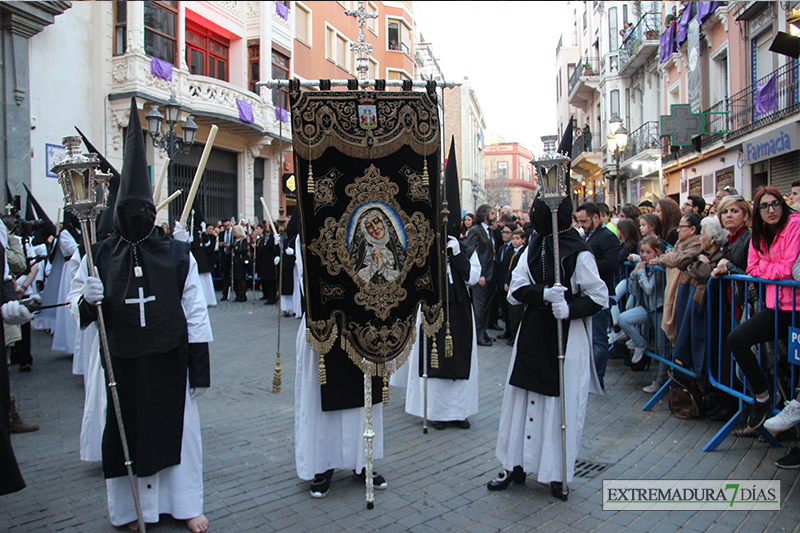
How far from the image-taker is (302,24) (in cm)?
2770

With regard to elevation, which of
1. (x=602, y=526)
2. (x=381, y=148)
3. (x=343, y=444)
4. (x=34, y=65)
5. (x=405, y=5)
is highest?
(x=405, y=5)

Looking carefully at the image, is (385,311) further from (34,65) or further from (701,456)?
(34,65)

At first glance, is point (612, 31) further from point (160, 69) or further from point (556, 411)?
point (556, 411)

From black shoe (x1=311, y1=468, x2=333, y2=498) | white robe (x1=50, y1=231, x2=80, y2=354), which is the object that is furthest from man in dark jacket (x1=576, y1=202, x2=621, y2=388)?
white robe (x1=50, y1=231, x2=80, y2=354)

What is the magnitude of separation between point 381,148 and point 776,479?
3.71 meters

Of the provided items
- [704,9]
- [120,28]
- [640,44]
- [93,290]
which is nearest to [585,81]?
[640,44]

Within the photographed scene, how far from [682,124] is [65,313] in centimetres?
1812

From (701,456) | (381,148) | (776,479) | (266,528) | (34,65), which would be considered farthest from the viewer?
(34,65)

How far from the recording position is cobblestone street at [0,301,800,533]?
3.58 meters

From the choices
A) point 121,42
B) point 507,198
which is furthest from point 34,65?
point 507,198

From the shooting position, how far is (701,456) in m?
4.57

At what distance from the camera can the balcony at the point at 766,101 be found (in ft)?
43.7

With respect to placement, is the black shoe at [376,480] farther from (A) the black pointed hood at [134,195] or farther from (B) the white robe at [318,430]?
(A) the black pointed hood at [134,195]

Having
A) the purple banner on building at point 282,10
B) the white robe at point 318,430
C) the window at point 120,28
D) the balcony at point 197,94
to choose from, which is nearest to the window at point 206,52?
the balcony at point 197,94
